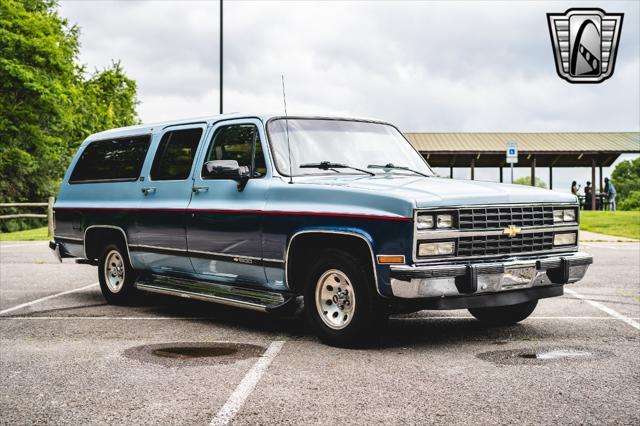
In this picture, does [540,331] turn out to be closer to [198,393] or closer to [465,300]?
[465,300]

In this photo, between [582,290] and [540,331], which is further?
[582,290]

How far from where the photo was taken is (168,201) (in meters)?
8.52

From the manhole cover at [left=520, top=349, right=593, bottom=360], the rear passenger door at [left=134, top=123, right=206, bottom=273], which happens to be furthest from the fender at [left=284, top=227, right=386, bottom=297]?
the rear passenger door at [left=134, top=123, right=206, bottom=273]

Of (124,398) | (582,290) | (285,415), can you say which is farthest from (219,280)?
(582,290)

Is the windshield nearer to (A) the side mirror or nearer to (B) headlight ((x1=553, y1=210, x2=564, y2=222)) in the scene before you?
(A) the side mirror

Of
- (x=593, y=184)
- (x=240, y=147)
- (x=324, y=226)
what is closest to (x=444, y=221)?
(x=324, y=226)

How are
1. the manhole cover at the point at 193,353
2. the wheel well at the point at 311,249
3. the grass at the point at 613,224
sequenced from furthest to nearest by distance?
the grass at the point at 613,224, the wheel well at the point at 311,249, the manhole cover at the point at 193,353

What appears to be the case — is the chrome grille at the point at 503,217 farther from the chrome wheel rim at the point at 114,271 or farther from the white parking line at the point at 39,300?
the white parking line at the point at 39,300

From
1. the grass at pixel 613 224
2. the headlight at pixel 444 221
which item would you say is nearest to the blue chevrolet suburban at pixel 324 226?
the headlight at pixel 444 221

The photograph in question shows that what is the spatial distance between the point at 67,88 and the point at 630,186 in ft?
244

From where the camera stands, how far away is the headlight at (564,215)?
7254 mm

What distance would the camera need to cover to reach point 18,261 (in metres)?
15.9

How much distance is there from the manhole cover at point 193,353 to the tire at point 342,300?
58 cm

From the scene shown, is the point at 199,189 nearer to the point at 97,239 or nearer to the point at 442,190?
the point at 97,239
